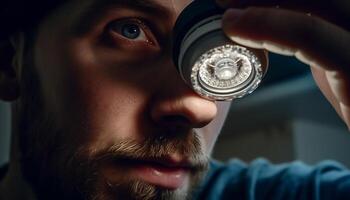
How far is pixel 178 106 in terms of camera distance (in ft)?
2.30

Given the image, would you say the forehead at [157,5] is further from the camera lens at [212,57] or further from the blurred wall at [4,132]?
the blurred wall at [4,132]

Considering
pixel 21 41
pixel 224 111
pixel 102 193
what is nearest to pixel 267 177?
pixel 224 111

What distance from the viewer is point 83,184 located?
0.79 meters

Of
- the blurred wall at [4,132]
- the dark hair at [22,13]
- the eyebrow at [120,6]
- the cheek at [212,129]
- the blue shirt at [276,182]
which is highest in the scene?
Answer: the eyebrow at [120,6]

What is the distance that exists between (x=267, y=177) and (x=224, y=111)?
242mm

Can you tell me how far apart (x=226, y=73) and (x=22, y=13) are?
0.43 meters

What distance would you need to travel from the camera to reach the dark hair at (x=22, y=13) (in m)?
0.86

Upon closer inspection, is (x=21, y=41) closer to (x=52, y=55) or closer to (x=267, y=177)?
(x=52, y=55)

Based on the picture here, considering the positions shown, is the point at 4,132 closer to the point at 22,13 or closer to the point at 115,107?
the point at 22,13

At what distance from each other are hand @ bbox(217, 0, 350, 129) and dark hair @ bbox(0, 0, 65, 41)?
39 centimetres

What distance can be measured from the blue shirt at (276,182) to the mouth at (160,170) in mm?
293

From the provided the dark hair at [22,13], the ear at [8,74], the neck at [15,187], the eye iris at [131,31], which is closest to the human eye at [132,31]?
the eye iris at [131,31]

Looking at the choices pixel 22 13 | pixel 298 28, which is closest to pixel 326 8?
pixel 298 28

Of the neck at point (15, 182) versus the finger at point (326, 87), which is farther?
the neck at point (15, 182)
